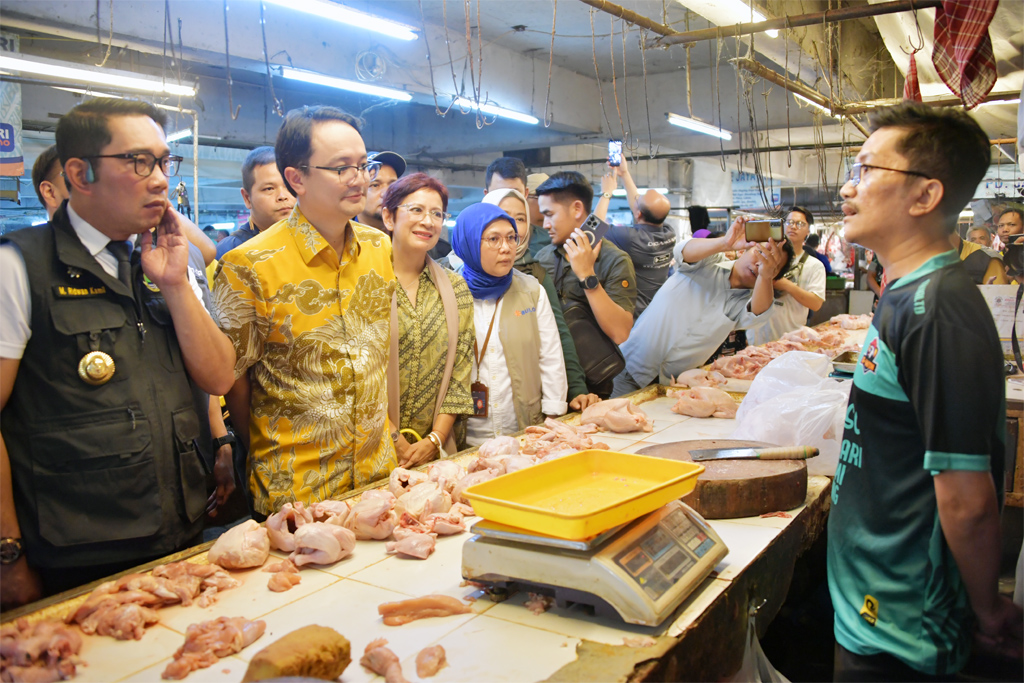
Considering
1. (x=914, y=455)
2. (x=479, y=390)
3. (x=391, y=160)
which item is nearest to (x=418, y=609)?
(x=914, y=455)

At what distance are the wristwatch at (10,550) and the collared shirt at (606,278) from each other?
9.15 feet

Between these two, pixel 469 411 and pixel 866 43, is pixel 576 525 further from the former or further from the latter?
pixel 866 43

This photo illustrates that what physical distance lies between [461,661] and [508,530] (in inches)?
12.5

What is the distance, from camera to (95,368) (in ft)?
6.06

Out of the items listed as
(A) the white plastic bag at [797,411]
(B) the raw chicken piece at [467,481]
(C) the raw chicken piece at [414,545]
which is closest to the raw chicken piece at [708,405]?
(A) the white plastic bag at [797,411]

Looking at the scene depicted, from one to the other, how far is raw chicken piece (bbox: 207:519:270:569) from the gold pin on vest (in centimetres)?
53

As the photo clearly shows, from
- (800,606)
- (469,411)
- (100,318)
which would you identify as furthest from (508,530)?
(800,606)

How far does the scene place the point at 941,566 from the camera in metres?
1.63

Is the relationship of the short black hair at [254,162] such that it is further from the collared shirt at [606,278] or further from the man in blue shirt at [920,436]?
the man in blue shirt at [920,436]

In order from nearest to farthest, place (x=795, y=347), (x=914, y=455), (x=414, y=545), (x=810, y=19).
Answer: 1. (x=914, y=455)
2. (x=414, y=545)
3. (x=810, y=19)
4. (x=795, y=347)

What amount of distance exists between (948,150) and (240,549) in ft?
6.79

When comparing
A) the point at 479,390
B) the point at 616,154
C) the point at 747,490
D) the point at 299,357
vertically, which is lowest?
the point at 747,490

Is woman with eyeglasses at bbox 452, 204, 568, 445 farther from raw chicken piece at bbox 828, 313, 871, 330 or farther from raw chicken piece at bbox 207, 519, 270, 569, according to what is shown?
raw chicken piece at bbox 828, 313, 871, 330

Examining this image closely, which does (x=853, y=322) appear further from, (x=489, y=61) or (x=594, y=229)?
(x=489, y=61)
